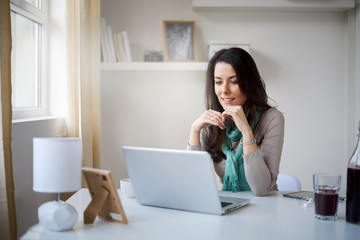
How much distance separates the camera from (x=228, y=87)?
2.02 m

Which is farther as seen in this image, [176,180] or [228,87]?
[228,87]

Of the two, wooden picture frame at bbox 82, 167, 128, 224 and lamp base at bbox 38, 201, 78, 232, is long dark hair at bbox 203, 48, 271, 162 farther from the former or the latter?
lamp base at bbox 38, 201, 78, 232

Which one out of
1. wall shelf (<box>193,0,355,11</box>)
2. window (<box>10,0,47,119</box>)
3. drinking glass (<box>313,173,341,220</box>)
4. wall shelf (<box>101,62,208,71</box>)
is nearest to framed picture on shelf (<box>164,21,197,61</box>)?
wall shelf (<box>101,62,208,71</box>)

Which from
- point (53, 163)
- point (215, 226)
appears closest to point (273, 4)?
point (215, 226)

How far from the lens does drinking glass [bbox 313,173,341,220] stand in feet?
3.93

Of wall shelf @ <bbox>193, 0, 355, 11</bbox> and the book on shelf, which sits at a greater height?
wall shelf @ <bbox>193, 0, 355, 11</bbox>

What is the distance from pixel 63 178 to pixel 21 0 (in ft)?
4.72

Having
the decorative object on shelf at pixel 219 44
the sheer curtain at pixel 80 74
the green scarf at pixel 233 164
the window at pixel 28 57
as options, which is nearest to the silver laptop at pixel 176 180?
the green scarf at pixel 233 164

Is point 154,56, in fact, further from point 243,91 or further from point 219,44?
point 243,91

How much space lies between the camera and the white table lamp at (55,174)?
3.48 ft

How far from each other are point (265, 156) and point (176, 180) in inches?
25.2

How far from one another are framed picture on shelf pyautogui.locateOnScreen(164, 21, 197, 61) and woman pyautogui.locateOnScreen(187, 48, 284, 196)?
119cm

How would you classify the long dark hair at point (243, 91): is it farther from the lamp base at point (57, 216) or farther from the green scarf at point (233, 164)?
the lamp base at point (57, 216)

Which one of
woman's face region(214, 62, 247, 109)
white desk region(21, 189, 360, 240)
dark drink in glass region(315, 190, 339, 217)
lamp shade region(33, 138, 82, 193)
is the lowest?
white desk region(21, 189, 360, 240)
